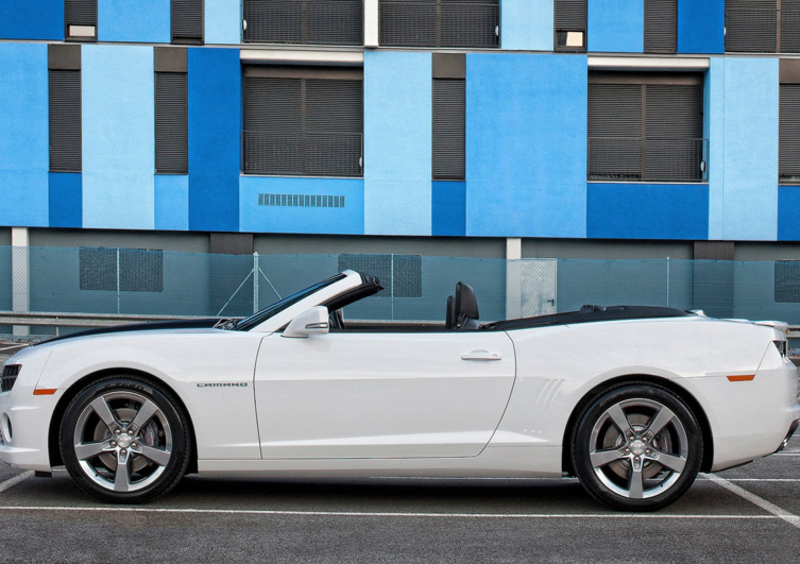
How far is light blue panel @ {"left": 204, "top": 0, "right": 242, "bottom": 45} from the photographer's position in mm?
20125

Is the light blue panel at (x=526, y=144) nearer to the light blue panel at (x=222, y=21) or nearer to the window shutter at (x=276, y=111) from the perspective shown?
the window shutter at (x=276, y=111)

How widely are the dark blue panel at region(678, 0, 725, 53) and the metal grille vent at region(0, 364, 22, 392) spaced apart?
18.9 metres

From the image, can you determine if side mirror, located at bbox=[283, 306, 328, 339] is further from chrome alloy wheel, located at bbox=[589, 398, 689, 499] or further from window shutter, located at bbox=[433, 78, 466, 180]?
window shutter, located at bbox=[433, 78, 466, 180]

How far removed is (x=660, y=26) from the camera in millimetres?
20516

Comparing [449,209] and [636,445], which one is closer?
[636,445]

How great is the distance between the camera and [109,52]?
2008 centimetres

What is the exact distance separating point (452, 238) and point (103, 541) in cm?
1664

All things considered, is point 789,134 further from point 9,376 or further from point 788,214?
point 9,376

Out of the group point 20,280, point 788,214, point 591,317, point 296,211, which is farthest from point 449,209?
point 591,317

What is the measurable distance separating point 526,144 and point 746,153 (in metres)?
5.45

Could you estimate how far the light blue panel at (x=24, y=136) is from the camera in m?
20.1

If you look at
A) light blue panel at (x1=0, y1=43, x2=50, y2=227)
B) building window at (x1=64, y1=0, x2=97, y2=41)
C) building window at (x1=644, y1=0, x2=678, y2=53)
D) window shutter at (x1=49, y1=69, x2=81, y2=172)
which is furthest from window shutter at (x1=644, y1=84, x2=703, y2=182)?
light blue panel at (x1=0, y1=43, x2=50, y2=227)

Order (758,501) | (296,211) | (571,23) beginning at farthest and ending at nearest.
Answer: (571,23) → (296,211) → (758,501)

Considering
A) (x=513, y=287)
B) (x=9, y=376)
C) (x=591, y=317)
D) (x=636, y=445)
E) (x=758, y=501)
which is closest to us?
(x=636, y=445)
